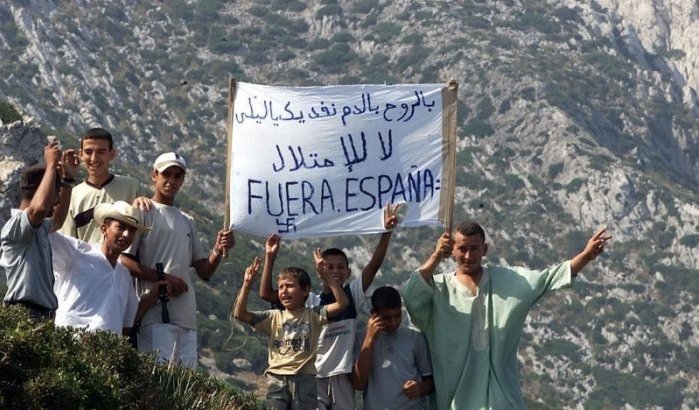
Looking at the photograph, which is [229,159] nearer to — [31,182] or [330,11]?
[31,182]

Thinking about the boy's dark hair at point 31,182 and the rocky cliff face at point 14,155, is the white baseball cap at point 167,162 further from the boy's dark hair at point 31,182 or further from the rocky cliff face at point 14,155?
the rocky cliff face at point 14,155

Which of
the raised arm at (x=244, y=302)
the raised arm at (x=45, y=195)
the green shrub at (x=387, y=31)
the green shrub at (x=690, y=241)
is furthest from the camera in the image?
the green shrub at (x=387, y=31)

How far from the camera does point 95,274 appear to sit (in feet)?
34.2

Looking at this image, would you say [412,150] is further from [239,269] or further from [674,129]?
[674,129]

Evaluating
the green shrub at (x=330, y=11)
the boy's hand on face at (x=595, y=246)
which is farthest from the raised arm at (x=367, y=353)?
the green shrub at (x=330, y=11)

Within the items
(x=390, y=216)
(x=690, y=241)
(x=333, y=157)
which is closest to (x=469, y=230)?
(x=390, y=216)

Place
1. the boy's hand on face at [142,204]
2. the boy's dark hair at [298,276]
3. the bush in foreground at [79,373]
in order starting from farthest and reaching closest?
the boy's dark hair at [298,276]
the boy's hand on face at [142,204]
the bush in foreground at [79,373]

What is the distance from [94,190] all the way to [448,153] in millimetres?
2555

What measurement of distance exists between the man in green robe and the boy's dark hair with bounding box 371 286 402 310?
0.10 m

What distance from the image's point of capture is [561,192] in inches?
4493

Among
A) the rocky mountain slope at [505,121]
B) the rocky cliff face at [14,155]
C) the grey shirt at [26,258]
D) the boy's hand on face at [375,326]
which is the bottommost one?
the rocky mountain slope at [505,121]

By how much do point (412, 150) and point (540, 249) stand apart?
10170 cm

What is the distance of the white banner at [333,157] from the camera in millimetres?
11688

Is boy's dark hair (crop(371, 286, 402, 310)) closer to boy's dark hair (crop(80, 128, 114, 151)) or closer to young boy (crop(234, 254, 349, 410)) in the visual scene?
young boy (crop(234, 254, 349, 410))
